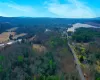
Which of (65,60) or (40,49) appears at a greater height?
(65,60)

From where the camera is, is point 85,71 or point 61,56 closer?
point 85,71

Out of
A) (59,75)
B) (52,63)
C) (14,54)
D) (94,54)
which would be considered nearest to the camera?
(59,75)

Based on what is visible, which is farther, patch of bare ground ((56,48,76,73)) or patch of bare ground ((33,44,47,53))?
patch of bare ground ((33,44,47,53))

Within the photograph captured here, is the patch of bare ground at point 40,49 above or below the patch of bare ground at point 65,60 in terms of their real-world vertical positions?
below

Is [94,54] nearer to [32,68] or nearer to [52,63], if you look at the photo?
[52,63]

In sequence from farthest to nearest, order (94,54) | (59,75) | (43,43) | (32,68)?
1. (43,43)
2. (94,54)
3. (32,68)
4. (59,75)

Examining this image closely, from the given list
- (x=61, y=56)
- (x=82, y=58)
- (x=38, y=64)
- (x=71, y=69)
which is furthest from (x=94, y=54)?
(x=38, y=64)

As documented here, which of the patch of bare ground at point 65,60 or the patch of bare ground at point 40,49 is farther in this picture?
the patch of bare ground at point 40,49

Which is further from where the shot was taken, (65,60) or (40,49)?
(40,49)

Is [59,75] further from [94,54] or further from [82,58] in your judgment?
[94,54]

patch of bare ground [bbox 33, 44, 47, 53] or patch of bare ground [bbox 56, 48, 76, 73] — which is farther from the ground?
patch of bare ground [bbox 56, 48, 76, 73]

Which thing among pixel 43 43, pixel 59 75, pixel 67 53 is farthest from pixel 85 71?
pixel 43 43
